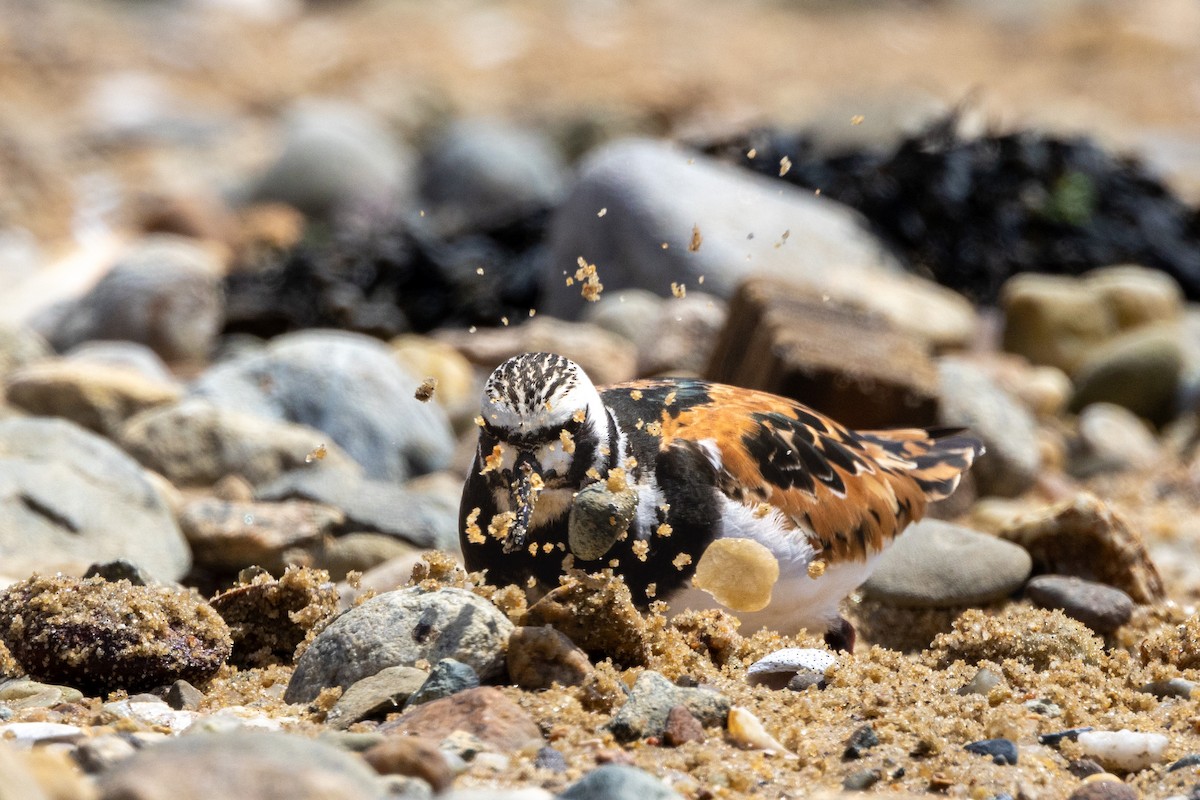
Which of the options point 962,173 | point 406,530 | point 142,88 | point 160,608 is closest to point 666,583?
point 160,608

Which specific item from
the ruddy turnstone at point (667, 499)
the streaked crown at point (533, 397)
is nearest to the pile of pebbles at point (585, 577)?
the ruddy turnstone at point (667, 499)

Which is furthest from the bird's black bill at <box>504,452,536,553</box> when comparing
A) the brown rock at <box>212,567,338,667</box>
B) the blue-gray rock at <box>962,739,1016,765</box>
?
the blue-gray rock at <box>962,739,1016,765</box>

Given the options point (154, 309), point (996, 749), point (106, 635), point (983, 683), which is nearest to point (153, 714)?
point (106, 635)

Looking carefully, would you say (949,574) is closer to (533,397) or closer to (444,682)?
(533,397)

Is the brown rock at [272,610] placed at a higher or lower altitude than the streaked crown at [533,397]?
lower

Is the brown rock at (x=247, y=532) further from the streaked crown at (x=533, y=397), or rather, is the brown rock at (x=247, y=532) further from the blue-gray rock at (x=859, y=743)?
the blue-gray rock at (x=859, y=743)

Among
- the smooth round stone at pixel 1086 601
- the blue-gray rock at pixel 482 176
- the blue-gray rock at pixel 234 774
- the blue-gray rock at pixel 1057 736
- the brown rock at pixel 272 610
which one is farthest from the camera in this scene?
Answer: the blue-gray rock at pixel 482 176
